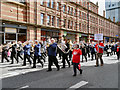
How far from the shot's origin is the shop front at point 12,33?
1485 cm

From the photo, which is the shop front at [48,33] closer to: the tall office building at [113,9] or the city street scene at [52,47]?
the city street scene at [52,47]

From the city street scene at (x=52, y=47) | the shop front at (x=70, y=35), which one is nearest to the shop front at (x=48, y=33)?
the city street scene at (x=52, y=47)

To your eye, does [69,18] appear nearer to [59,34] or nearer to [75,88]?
[59,34]

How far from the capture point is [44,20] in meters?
19.8

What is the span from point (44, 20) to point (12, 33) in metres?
6.16

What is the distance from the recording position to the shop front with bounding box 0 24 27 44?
1485 centimetres

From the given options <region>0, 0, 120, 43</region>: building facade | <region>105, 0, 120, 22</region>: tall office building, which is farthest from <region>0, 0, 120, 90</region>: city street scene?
<region>105, 0, 120, 22</region>: tall office building

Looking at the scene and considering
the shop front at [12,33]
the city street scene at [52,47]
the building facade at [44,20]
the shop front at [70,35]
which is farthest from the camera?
the shop front at [70,35]

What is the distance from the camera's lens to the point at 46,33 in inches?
815

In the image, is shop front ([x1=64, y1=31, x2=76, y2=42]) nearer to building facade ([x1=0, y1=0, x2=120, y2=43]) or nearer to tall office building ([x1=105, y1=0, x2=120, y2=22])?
building facade ([x1=0, y1=0, x2=120, y2=43])

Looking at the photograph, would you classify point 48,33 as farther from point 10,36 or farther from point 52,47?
point 52,47

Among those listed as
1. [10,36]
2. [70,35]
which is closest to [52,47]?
[10,36]

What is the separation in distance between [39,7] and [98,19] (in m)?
27.1

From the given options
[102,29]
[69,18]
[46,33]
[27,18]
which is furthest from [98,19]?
[27,18]
